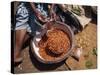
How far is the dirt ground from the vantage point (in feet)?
5.43

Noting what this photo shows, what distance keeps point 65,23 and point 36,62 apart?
382 millimetres

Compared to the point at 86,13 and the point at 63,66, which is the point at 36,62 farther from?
Answer: the point at 86,13

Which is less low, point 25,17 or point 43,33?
point 25,17

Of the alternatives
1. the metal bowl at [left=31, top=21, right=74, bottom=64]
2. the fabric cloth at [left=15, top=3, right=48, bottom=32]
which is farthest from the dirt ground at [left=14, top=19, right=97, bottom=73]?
the fabric cloth at [left=15, top=3, right=48, bottom=32]

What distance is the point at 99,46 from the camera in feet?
6.31

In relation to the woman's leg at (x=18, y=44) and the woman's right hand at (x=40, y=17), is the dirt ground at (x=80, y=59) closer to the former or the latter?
the woman's leg at (x=18, y=44)

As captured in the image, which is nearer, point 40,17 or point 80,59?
Answer: point 40,17

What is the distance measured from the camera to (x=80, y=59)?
182 cm

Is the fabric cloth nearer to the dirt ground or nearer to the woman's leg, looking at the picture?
the woman's leg

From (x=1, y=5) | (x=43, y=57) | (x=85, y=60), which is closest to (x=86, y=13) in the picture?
(x=85, y=60)

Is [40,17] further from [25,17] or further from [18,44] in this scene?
[18,44]

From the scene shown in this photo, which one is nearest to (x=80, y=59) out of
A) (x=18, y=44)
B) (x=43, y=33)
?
(x=43, y=33)

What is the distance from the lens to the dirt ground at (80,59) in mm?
1654

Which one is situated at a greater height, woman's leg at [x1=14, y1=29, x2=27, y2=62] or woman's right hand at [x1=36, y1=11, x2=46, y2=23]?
woman's right hand at [x1=36, y1=11, x2=46, y2=23]
